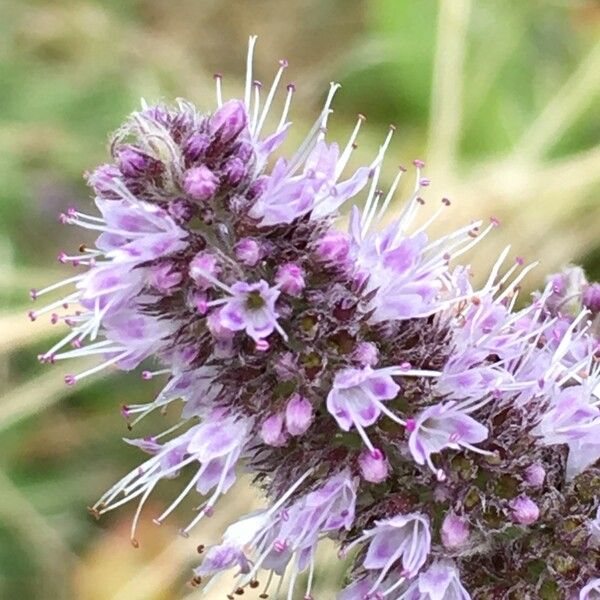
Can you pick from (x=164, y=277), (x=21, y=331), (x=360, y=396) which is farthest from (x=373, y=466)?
(x=21, y=331)

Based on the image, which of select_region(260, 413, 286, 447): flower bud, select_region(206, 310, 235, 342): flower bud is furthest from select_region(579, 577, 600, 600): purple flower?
select_region(206, 310, 235, 342): flower bud

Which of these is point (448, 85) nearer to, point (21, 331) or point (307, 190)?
point (21, 331)

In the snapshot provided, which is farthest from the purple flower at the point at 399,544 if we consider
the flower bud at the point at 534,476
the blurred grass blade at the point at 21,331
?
the blurred grass blade at the point at 21,331

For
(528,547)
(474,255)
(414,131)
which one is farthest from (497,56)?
(528,547)

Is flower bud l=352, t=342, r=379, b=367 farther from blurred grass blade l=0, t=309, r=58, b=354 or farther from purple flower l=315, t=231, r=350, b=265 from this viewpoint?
blurred grass blade l=0, t=309, r=58, b=354

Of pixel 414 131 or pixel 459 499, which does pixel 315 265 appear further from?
pixel 414 131

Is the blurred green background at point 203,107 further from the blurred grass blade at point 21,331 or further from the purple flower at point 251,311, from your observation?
the purple flower at point 251,311
